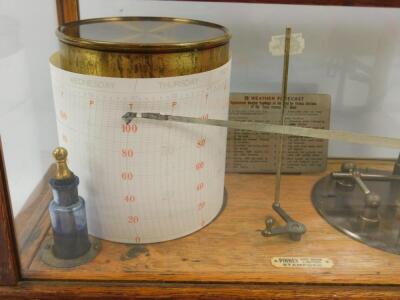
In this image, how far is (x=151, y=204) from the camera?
2.60 ft

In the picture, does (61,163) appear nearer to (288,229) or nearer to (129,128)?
(129,128)

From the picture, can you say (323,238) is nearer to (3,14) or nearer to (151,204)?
(151,204)

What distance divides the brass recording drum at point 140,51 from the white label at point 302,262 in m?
0.34

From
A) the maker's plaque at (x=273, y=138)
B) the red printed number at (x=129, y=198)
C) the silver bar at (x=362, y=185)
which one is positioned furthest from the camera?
the maker's plaque at (x=273, y=138)

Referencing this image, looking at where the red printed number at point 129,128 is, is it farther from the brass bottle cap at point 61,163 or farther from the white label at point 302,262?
the white label at point 302,262

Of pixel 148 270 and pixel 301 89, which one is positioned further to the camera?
pixel 301 89

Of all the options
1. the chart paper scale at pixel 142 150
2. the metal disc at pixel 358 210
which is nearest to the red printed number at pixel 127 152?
the chart paper scale at pixel 142 150

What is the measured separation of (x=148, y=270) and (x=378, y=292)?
36 centimetres

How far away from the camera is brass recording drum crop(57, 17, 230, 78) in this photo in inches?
26.9

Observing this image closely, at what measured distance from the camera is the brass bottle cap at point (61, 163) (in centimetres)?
72

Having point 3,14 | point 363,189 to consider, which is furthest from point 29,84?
point 363,189

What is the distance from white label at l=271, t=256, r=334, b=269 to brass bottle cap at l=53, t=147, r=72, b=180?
370 millimetres

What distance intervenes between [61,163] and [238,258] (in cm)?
33

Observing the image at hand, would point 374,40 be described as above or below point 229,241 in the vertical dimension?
above
